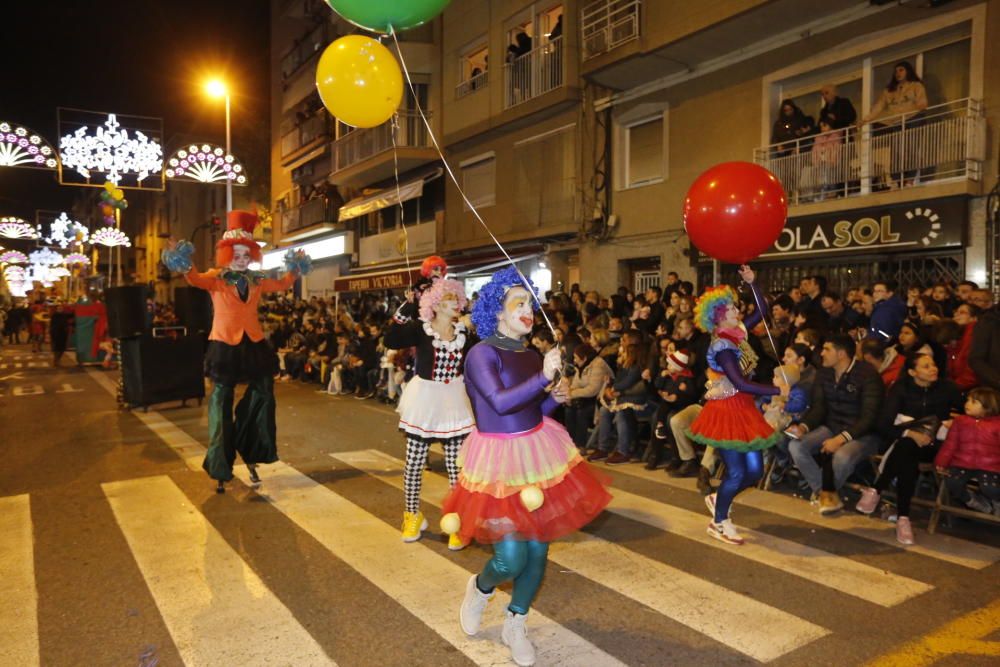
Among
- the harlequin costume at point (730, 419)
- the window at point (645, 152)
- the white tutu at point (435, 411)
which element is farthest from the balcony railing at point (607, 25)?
the white tutu at point (435, 411)

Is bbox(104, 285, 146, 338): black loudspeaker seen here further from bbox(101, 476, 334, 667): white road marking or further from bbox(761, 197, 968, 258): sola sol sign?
bbox(761, 197, 968, 258): sola sol sign

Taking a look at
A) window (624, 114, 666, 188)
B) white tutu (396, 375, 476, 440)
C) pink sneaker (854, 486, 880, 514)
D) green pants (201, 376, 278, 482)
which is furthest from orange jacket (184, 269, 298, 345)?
window (624, 114, 666, 188)

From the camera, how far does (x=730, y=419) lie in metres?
5.54

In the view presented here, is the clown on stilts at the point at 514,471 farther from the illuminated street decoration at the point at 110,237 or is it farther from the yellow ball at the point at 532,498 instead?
the illuminated street decoration at the point at 110,237

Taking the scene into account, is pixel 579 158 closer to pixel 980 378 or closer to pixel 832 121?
pixel 832 121

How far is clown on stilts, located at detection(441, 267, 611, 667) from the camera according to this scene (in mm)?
3520

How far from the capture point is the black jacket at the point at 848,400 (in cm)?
646

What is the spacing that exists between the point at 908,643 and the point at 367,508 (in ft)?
14.3

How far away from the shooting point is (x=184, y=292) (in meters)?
14.1

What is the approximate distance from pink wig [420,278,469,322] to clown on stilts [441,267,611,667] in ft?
5.62

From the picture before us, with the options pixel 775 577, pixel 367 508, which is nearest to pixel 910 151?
pixel 775 577

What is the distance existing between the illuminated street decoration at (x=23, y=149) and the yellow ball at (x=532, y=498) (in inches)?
821

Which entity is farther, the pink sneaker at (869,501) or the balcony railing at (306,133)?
the balcony railing at (306,133)

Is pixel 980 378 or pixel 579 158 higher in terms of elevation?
pixel 579 158
